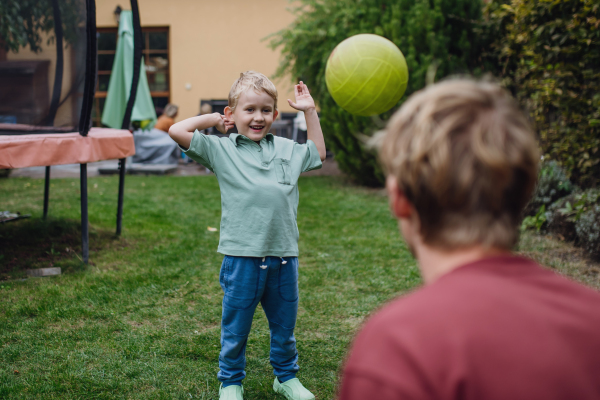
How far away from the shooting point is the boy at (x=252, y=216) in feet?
7.55

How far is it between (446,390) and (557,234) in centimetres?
494

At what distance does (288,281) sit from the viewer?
2.38 metres

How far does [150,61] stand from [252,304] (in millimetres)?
13219

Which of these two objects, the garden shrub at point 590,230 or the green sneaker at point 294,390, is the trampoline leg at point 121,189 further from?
the garden shrub at point 590,230

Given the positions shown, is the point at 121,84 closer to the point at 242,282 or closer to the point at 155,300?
the point at 155,300

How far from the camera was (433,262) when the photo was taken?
2.94 ft

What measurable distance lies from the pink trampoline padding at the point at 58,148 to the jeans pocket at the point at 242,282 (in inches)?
90.1

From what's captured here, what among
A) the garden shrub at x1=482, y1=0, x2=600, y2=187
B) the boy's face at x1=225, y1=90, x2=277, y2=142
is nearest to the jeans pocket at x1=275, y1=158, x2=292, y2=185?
the boy's face at x1=225, y1=90, x2=277, y2=142

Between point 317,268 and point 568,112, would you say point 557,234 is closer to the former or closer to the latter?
point 568,112

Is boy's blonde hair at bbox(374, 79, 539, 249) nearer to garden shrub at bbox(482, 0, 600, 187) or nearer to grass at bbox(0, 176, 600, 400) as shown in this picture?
grass at bbox(0, 176, 600, 400)

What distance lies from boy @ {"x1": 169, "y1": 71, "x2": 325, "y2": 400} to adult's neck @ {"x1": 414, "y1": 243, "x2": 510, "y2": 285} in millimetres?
1421

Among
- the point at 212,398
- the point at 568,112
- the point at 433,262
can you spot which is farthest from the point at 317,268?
the point at 433,262

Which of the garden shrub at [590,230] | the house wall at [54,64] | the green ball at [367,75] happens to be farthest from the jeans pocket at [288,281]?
the house wall at [54,64]

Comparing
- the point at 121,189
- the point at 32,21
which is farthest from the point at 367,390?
the point at 32,21
